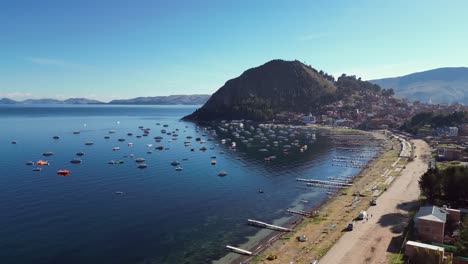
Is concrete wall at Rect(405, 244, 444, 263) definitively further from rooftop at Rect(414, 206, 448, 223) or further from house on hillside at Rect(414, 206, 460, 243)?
rooftop at Rect(414, 206, 448, 223)

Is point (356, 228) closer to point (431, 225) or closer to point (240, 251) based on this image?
point (431, 225)

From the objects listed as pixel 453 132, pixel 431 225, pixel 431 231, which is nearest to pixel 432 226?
pixel 431 225

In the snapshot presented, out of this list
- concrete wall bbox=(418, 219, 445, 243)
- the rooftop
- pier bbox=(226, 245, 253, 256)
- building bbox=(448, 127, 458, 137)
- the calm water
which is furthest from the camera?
building bbox=(448, 127, 458, 137)

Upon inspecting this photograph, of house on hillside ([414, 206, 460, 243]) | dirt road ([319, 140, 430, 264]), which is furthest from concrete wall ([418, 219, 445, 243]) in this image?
dirt road ([319, 140, 430, 264])

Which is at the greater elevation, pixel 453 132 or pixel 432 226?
pixel 453 132

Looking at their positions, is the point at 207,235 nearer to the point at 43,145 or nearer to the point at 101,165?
the point at 101,165

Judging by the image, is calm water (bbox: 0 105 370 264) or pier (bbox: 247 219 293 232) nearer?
calm water (bbox: 0 105 370 264)

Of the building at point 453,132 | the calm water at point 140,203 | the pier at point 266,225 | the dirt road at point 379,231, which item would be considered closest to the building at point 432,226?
the dirt road at point 379,231

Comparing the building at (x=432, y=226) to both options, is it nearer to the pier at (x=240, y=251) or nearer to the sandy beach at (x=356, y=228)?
the sandy beach at (x=356, y=228)

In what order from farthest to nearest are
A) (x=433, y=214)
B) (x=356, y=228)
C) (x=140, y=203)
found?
(x=140, y=203) → (x=356, y=228) → (x=433, y=214)
